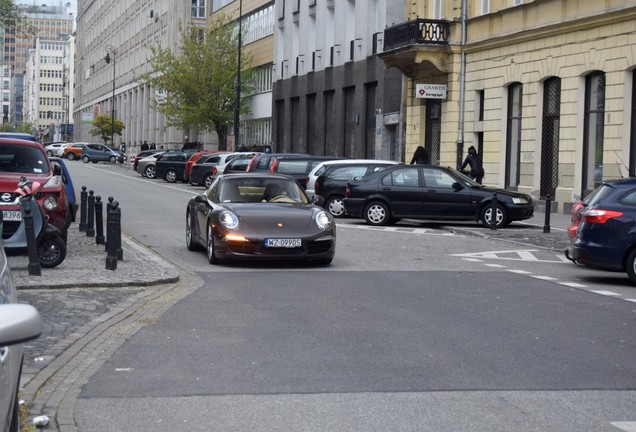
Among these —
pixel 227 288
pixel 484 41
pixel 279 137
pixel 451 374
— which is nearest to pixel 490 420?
pixel 451 374

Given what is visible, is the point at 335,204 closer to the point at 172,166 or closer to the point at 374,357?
the point at 374,357

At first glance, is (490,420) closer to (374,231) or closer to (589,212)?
(589,212)

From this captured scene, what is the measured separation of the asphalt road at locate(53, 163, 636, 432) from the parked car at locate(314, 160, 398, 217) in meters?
13.3

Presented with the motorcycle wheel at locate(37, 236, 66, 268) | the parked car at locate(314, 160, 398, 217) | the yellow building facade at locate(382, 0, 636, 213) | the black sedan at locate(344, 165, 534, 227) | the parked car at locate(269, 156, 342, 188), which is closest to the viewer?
the motorcycle wheel at locate(37, 236, 66, 268)

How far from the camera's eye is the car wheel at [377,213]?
26891 millimetres

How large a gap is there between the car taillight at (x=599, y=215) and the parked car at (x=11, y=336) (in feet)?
37.8

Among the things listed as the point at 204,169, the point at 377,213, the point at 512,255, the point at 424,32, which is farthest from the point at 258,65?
the point at 512,255

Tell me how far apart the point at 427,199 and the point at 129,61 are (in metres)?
93.0

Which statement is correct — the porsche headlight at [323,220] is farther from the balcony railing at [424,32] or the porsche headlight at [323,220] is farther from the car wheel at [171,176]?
the car wheel at [171,176]

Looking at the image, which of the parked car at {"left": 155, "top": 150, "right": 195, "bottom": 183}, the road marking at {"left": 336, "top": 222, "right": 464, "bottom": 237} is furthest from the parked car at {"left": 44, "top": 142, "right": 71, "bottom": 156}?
the road marking at {"left": 336, "top": 222, "right": 464, "bottom": 237}

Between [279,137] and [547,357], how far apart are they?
2264 inches

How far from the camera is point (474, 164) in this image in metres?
35.6

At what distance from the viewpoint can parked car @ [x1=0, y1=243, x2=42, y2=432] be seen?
3451 mm

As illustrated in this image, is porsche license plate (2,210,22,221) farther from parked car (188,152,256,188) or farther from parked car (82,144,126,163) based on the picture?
parked car (82,144,126,163)
